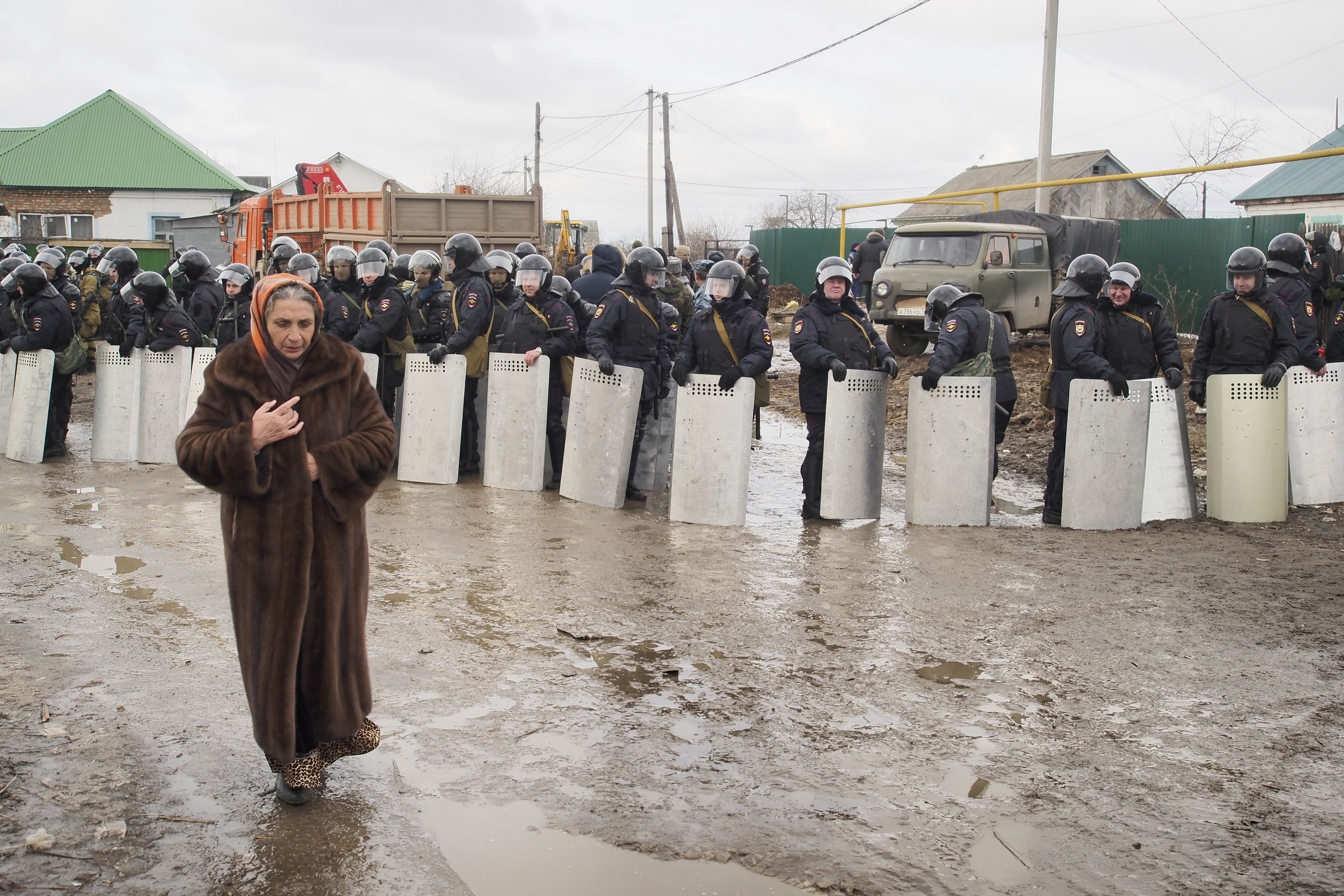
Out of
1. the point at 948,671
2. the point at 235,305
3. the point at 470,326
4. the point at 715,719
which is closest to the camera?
the point at 715,719

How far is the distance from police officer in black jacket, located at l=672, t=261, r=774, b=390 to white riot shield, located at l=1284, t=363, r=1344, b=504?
380cm

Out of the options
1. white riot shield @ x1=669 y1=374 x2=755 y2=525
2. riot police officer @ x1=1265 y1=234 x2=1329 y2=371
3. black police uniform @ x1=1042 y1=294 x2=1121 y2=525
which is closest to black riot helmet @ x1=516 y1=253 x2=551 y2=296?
white riot shield @ x1=669 y1=374 x2=755 y2=525

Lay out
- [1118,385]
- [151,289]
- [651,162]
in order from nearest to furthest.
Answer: [1118,385]
[151,289]
[651,162]

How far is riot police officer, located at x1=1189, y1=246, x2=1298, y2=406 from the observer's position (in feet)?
27.8

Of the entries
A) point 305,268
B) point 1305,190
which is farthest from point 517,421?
point 1305,190

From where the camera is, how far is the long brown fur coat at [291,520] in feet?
11.7

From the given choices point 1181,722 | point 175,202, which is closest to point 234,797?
point 1181,722

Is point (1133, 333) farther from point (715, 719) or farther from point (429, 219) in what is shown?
point (429, 219)

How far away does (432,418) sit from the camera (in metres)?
9.51

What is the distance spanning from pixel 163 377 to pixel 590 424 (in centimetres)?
412

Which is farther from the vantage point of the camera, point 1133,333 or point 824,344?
point 824,344

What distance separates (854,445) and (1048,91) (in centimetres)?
1342

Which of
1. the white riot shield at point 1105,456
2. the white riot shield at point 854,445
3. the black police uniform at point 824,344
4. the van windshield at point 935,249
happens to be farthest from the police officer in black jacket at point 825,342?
the van windshield at point 935,249

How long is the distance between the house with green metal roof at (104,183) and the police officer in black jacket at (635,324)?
40.4 metres
